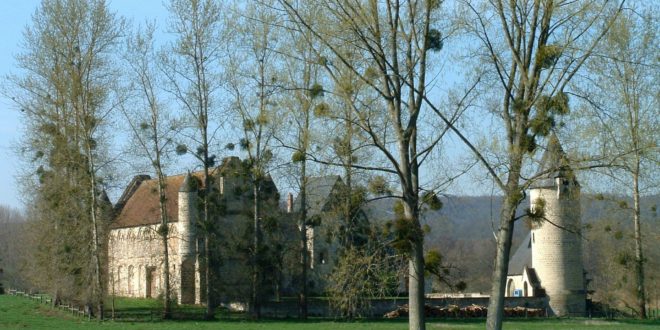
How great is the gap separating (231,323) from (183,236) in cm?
1344

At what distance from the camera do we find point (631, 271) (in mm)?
44469

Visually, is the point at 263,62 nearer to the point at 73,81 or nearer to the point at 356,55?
the point at 73,81

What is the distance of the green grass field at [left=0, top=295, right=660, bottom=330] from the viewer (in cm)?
3487

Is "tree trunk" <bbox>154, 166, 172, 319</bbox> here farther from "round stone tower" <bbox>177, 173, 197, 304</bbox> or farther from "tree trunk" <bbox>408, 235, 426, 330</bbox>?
"tree trunk" <bbox>408, 235, 426, 330</bbox>

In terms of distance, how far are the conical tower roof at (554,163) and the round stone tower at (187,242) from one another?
124 feet

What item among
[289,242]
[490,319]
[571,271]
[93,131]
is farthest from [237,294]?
[490,319]

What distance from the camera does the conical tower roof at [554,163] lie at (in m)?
14.2

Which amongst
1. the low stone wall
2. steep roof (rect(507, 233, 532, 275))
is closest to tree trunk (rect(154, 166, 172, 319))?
the low stone wall

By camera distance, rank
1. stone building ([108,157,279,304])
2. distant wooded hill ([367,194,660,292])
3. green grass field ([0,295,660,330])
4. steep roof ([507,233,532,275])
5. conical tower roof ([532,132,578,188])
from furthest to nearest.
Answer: steep roof ([507,233,532,275]), stone building ([108,157,279,304]), green grass field ([0,295,660,330]), distant wooded hill ([367,194,660,292]), conical tower roof ([532,132,578,188])

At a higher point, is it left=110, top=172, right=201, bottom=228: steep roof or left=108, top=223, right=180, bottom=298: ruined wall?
left=110, top=172, right=201, bottom=228: steep roof

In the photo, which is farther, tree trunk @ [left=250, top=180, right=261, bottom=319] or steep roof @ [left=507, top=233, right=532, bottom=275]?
steep roof @ [left=507, top=233, right=532, bottom=275]

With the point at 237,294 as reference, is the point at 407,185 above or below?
above

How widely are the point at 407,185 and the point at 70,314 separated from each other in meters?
32.8

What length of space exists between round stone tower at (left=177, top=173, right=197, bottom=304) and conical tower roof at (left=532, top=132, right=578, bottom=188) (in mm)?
37895
